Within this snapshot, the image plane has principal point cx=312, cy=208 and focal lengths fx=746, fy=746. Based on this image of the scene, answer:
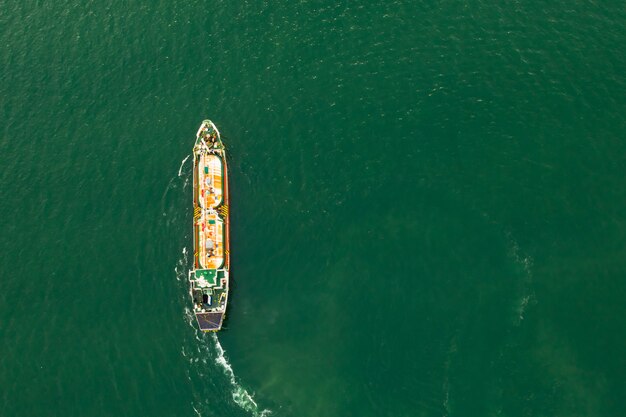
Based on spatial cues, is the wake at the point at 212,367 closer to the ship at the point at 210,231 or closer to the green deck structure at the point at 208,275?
the ship at the point at 210,231

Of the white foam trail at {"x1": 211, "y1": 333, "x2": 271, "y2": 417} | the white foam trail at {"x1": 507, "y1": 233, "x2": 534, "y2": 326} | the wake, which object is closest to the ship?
the wake

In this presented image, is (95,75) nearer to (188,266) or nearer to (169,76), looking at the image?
(169,76)

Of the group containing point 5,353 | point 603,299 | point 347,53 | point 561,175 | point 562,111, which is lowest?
point 5,353

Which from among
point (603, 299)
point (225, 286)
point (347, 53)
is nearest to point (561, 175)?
point (603, 299)

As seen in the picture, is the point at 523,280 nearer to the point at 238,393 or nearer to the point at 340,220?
the point at 340,220

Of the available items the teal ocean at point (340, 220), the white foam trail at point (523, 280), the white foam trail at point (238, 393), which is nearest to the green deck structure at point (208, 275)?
the teal ocean at point (340, 220)

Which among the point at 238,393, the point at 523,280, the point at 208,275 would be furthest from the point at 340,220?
the point at 238,393
